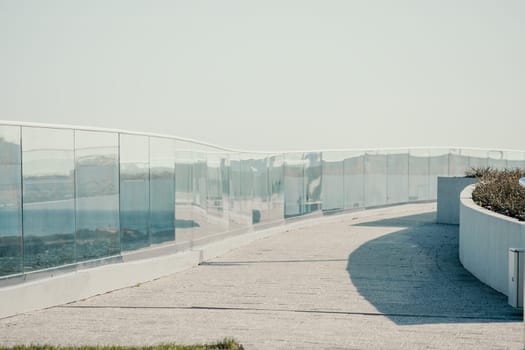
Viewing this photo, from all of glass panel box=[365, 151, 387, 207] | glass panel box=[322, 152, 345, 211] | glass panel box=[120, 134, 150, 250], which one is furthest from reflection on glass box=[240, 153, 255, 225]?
glass panel box=[365, 151, 387, 207]

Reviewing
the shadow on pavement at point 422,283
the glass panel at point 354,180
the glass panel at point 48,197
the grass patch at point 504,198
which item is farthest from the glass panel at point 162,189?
the glass panel at point 354,180

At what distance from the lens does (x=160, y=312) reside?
10484 mm

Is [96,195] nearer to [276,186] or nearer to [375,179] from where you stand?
[276,186]

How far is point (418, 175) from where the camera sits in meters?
30.4

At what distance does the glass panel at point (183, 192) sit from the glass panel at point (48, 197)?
3.56 m

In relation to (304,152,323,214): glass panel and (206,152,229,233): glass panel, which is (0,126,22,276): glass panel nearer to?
(206,152,229,233): glass panel

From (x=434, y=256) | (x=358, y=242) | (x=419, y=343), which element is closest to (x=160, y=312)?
(x=419, y=343)

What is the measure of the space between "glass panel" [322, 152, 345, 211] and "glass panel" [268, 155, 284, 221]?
3.18 metres

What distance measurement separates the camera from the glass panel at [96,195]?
1184cm

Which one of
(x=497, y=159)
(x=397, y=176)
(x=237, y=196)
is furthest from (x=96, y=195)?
(x=497, y=159)

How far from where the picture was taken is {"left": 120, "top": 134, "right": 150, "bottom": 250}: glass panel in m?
13.0

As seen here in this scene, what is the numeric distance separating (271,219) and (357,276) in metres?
8.10

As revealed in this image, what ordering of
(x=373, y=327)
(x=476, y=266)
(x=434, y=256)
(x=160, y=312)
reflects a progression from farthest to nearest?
(x=434, y=256) < (x=476, y=266) < (x=160, y=312) < (x=373, y=327)

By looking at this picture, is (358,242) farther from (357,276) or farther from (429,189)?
(429,189)
